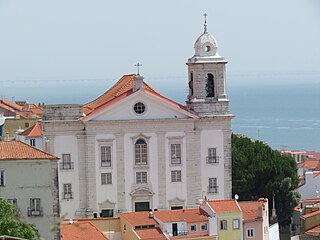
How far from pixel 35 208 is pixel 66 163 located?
8133 millimetres

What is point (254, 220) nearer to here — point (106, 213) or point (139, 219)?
point (139, 219)

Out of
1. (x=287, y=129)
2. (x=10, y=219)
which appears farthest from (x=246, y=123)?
(x=10, y=219)

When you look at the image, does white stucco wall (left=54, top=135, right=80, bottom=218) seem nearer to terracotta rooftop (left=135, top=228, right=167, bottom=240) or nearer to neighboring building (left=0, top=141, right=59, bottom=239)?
terracotta rooftop (left=135, top=228, right=167, bottom=240)

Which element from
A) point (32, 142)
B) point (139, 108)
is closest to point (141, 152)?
point (139, 108)

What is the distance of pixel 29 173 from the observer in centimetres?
2628

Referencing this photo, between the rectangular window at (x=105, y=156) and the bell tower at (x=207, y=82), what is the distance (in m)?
2.54

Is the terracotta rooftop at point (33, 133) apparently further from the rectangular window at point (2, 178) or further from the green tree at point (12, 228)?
the green tree at point (12, 228)

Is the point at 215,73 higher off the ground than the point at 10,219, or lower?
higher

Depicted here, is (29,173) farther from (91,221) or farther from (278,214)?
(278,214)

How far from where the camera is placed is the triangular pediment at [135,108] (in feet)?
113

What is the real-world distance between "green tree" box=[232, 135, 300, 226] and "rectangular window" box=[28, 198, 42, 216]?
10.5m

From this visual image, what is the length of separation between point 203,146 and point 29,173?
9556 millimetres

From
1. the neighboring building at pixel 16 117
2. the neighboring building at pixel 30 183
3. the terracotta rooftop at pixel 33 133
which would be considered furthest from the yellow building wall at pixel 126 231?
the neighboring building at pixel 16 117

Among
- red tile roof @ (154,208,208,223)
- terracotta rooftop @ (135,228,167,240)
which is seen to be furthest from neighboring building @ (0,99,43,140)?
terracotta rooftop @ (135,228,167,240)
